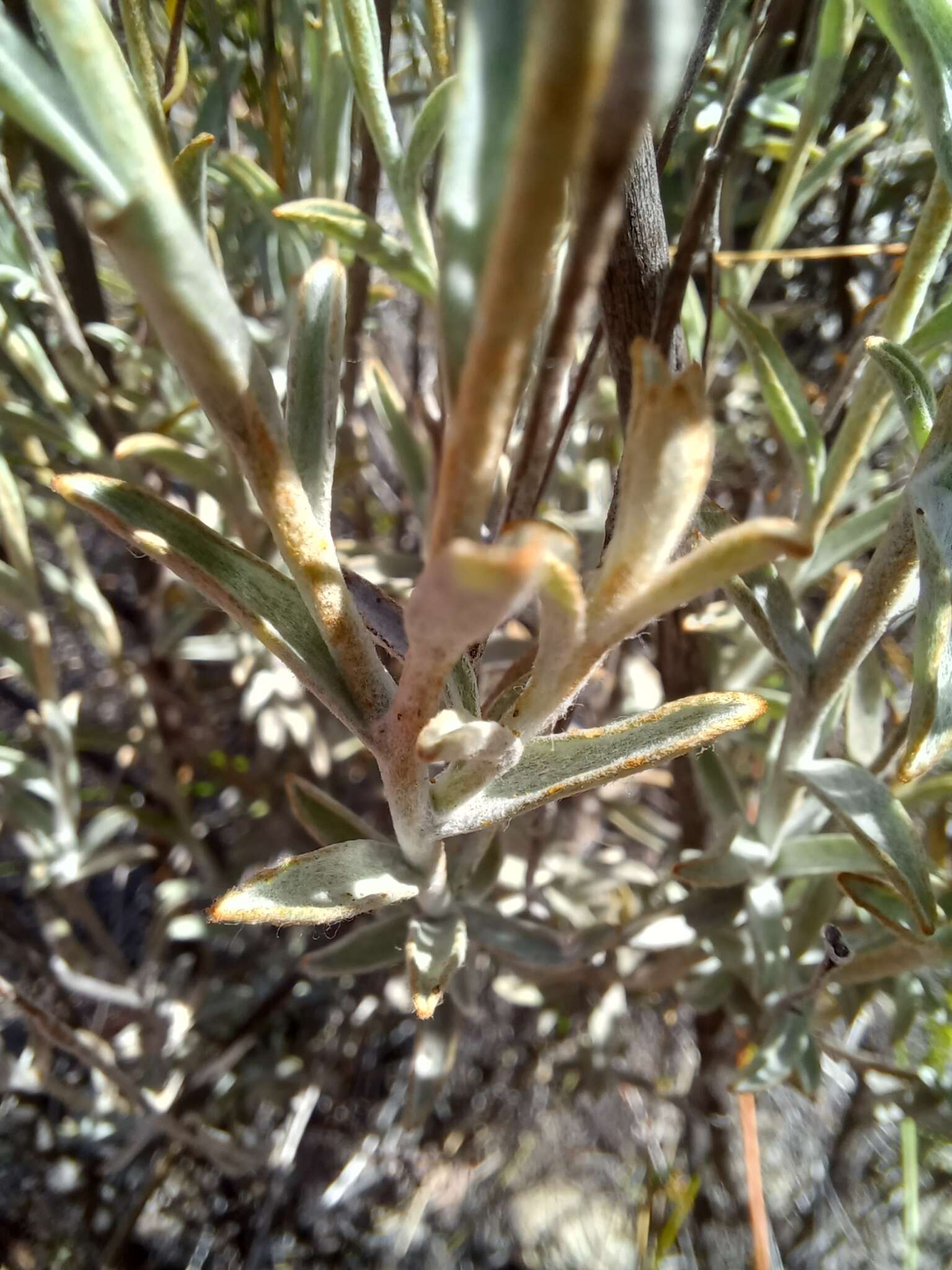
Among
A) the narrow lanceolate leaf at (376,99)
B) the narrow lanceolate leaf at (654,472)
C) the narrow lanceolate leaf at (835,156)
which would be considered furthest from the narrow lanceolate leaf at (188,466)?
the narrow lanceolate leaf at (835,156)

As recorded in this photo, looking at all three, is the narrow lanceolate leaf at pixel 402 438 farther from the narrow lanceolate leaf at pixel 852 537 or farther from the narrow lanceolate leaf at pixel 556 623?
the narrow lanceolate leaf at pixel 556 623

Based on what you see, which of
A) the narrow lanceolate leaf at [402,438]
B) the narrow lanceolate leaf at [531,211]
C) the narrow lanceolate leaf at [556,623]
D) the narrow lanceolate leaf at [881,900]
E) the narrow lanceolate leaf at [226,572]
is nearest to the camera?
the narrow lanceolate leaf at [531,211]

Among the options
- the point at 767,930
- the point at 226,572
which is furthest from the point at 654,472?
the point at 767,930

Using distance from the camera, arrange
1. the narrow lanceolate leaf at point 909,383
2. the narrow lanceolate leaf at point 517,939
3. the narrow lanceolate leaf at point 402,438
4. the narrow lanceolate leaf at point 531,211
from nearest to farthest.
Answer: the narrow lanceolate leaf at point 531,211, the narrow lanceolate leaf at point 909,383, the narrow lanceolate leaf at point 517,939, the narrow lanceolate leaf at point 402,438

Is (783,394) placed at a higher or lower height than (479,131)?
lower

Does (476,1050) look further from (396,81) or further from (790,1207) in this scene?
(396,81)

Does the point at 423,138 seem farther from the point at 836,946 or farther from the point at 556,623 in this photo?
the point at 836,946
